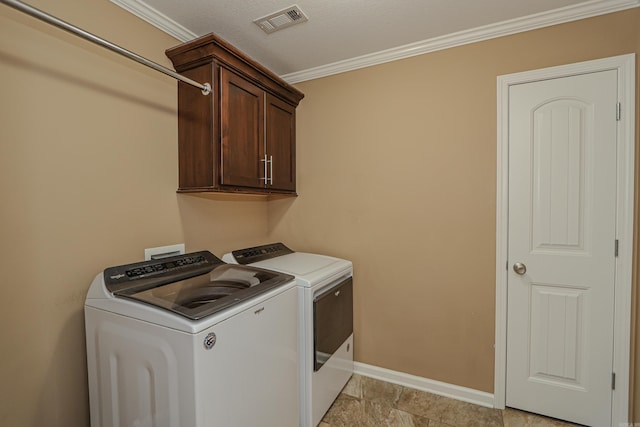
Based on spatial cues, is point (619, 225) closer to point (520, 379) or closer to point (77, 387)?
point (520, 379)

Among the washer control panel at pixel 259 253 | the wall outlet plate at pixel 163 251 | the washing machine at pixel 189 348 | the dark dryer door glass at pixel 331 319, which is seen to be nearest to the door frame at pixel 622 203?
the dark dryer door glass at pixel 331 319

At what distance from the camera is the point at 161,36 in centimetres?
172

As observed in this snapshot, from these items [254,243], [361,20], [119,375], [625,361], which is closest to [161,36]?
[361,20]

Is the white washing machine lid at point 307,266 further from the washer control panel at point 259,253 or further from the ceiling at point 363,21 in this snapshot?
the ceiling at point 363,21

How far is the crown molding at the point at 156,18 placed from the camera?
1.54 metres

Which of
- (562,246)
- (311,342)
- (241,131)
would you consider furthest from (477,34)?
(311,342)

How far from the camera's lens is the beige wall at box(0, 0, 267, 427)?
118 cm

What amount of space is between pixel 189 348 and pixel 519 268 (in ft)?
6.32

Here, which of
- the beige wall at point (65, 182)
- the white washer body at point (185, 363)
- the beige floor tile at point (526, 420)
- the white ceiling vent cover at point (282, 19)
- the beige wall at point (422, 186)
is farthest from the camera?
the beige wall at point (422, 186)

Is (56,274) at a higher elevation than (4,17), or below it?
below

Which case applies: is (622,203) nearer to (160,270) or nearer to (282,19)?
(282,19)

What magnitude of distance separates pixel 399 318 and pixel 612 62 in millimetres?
2020

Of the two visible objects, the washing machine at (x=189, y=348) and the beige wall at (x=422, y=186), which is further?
the beige wall at (x=422, y=186)

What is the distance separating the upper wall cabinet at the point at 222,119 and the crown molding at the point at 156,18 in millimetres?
137
